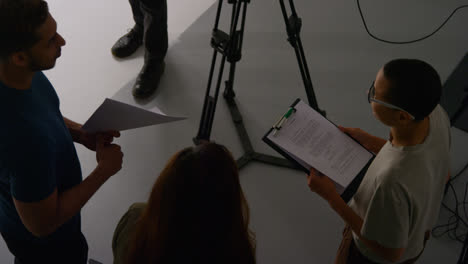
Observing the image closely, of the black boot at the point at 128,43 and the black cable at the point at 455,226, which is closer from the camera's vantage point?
the black cable at the point at 455,226

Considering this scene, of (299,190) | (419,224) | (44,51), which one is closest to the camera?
(44,51)

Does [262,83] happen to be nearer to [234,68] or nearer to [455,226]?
[234,68]

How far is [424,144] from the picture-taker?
104 cm

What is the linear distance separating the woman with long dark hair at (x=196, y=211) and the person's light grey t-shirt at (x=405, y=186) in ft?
1.52

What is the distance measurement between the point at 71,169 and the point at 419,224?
1141mm

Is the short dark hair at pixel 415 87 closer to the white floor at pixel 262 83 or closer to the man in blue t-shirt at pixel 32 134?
the man in blue t-shirt at pixel 32 134

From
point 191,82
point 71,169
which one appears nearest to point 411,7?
point 191,82

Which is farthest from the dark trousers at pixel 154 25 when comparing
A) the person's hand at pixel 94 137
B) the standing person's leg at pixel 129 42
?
the person's hand at pixel 94 137

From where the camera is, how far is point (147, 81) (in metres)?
2.52

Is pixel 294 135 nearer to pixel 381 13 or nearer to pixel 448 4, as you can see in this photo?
pixel 381 13

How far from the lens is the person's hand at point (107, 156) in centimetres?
128

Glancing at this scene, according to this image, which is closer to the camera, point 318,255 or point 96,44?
point 318,255

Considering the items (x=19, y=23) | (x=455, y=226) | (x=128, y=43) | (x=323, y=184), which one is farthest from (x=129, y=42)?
(x=455, y=226)

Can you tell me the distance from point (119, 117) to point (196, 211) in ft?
1.96
